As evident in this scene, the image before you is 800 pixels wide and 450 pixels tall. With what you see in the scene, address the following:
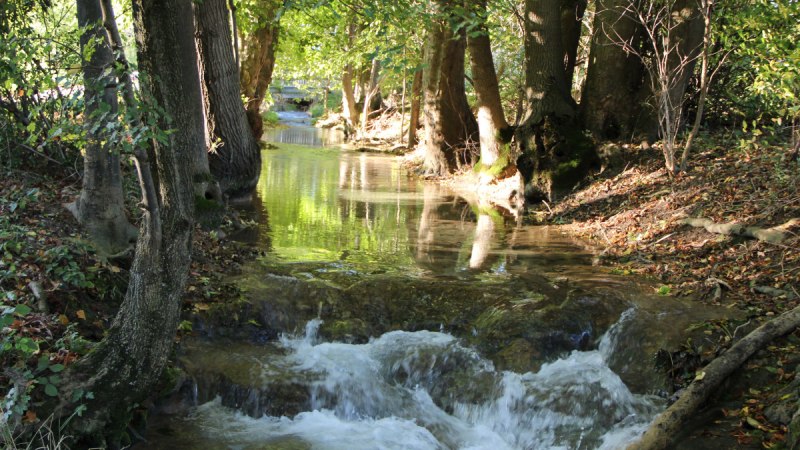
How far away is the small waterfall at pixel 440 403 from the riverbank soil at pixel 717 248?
0.75 m

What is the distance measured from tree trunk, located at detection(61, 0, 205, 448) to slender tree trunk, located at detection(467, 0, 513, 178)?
37.0 ft

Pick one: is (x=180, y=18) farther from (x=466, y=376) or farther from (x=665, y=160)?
(x=665, y=160)

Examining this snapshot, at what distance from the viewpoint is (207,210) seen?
954cm

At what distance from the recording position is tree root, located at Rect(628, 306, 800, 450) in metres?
4.90

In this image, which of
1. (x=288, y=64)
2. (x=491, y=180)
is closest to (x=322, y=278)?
(x=491, y=180)

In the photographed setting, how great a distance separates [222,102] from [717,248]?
8.87 m

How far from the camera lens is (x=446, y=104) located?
18.8 meters

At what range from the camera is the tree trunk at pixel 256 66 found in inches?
690

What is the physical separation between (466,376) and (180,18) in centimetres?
424

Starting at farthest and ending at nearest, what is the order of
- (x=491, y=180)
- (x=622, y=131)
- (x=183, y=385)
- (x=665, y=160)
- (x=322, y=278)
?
(x=491, y=180)
(x=622, y=131)
(x=665, y=160)
(x=322, y=278)
(x=183, y=385)

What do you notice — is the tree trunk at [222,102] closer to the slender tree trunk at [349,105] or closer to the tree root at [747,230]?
the tree root at [747,230]

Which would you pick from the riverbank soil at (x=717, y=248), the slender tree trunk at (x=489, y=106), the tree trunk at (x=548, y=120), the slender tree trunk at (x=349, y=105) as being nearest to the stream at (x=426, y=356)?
the riverbank soil at (x=717, y=248)

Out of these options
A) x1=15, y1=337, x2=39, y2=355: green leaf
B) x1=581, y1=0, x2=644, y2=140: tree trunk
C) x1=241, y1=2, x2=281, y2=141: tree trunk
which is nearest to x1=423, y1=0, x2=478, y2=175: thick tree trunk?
x1=241, y1=2, x2=281, y2=141: tree trunk

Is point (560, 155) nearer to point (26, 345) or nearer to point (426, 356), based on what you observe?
point (426, 356)
